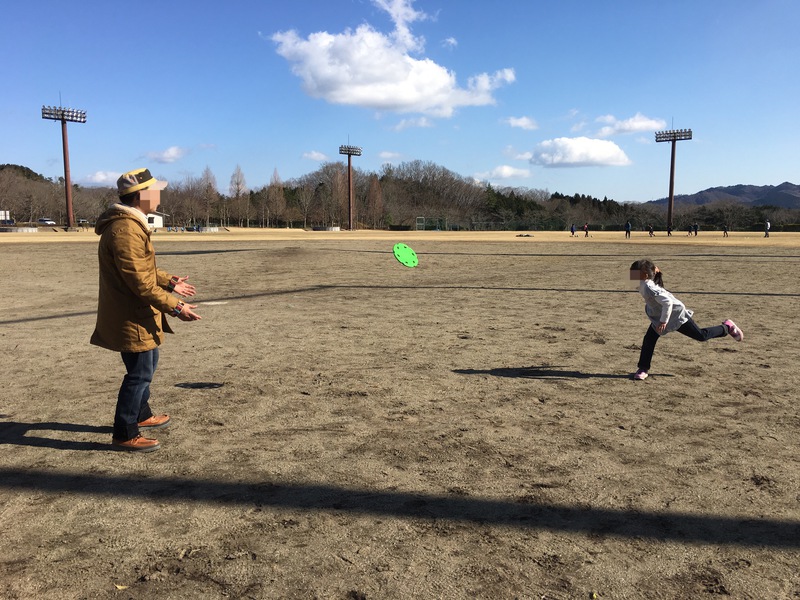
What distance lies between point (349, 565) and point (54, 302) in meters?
12.0

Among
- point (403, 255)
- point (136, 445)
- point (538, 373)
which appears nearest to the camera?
point (136, 445)

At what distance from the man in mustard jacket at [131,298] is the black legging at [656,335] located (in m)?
4.64

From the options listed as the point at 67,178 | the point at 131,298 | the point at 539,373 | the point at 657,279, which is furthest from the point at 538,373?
the point at 67,178

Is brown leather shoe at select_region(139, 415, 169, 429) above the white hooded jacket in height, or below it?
below

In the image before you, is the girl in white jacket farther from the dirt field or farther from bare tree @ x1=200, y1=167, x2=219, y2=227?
bare tree @ x1=200, y1=167, x2=219, y2=227

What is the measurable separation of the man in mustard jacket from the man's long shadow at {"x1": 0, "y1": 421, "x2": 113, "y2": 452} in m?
0.31

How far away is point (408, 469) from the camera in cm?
397

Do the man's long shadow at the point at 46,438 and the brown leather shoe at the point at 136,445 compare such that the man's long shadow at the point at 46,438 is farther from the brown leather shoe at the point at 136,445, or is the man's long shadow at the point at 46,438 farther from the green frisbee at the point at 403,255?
the green frisbee at the point at 403,255

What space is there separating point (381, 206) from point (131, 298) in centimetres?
11129

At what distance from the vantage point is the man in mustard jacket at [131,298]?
4090 millimetres

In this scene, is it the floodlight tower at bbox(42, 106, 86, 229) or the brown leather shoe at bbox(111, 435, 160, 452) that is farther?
the floodlight tower at bbox(42, 106, 86, 229)

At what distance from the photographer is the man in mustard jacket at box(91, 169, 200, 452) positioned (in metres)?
4.09

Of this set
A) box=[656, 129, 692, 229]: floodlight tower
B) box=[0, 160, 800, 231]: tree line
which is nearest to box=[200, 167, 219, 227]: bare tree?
box=[0, 160, 800, 231]: tree line

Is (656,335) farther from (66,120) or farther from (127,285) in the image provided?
(66,120)
